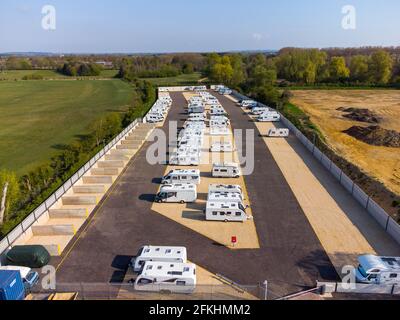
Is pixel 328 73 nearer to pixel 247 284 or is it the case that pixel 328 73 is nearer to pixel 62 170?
pixel 62 170

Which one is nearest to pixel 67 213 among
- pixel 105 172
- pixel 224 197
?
pixel 105 172

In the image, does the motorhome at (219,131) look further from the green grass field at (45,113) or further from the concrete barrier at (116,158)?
the green grass field at (45,113)

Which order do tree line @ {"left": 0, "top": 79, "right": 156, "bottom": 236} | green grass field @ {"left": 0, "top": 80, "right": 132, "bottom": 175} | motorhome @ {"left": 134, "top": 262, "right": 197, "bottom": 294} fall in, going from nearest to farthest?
motorhome @ {"left": 134, "top": 262, "right": 197, "bottom": 294} → tree line @ {"left": 0, "top": 79, "right": 156, "bottom": 236} → green grass field @ {"left": 0, "top": 80, "right": 132, "bottom": 175}

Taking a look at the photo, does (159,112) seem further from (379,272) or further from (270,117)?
(379,272)

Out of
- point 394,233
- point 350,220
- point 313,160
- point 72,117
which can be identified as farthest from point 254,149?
point 72,117

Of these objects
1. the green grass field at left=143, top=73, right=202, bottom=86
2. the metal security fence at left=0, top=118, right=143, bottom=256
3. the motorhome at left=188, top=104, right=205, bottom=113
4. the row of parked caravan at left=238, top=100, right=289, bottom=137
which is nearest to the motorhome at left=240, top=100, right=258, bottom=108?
the row of parked caravan at left=238, top=100, right=289, bottom=137

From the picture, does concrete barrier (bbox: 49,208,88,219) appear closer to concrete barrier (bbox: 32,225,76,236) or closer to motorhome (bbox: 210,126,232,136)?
concrete barrier (bbox: 32,225,76,236)

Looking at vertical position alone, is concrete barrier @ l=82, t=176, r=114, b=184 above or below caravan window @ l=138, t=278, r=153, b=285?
above
